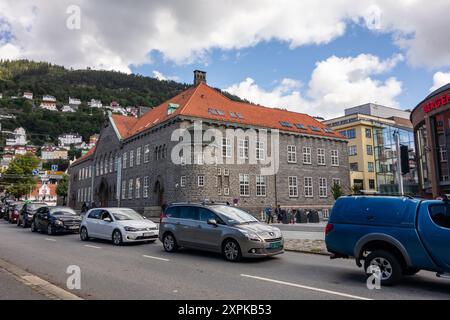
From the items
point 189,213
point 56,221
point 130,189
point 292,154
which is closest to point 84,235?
point 56,221

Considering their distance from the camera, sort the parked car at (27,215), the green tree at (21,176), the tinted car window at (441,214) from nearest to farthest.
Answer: the tinted car window at (441,214)
the parked car at (27,215)
the green tree at (21,176)

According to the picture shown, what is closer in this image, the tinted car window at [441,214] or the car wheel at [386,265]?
the tinted car window at [441,214]

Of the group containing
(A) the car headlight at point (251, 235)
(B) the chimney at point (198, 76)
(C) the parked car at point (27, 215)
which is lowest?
Answer: (A) the car headlight at point (251, 235)

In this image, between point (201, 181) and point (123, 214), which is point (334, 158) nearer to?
point (201, 181)

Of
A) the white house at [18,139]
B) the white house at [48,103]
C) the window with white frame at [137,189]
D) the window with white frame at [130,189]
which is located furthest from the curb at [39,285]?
the white house at [48,103]

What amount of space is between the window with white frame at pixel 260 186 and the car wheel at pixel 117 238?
25537mm

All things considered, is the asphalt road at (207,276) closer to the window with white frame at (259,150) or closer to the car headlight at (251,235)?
the car headlight at (251,235)

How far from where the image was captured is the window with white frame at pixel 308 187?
147 ft

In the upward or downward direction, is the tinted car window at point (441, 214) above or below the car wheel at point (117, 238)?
above

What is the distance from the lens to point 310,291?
7566 mm

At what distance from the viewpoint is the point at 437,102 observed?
26703mm

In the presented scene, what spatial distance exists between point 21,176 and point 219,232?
213ft

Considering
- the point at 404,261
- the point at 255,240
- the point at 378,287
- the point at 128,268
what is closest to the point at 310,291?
the point at 378,287
